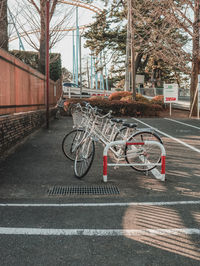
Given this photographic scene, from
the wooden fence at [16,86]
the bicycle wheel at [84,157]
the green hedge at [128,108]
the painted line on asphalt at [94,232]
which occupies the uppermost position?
the wooden fence at [16,86]

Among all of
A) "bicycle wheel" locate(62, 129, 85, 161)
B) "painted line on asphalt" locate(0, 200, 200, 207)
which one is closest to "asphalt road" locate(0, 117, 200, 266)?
"painted line on asphalt" locate(0, 200, 200, 207)

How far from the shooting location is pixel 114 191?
16.0 feet

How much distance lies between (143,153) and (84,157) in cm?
112

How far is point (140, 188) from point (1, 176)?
2607 mm

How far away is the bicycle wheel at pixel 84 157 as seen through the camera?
18.0 ft

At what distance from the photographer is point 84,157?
5574mm

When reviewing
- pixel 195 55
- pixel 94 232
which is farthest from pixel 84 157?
pixel 195 55

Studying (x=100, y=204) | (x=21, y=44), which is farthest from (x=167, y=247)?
(x=21, y=44)

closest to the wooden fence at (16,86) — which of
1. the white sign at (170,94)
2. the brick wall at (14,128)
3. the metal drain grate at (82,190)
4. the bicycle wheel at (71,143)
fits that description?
the brick wall at (14,128)

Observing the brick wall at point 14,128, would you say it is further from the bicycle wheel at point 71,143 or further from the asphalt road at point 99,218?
the bicycle wheel at point 71,143

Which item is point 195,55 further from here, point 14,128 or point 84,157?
point 84,157

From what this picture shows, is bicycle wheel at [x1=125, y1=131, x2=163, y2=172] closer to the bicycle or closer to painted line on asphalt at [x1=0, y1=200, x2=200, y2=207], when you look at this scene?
the bicycle

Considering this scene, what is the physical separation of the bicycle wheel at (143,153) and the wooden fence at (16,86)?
370 centimetres

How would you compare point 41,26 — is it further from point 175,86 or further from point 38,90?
point 175,86
